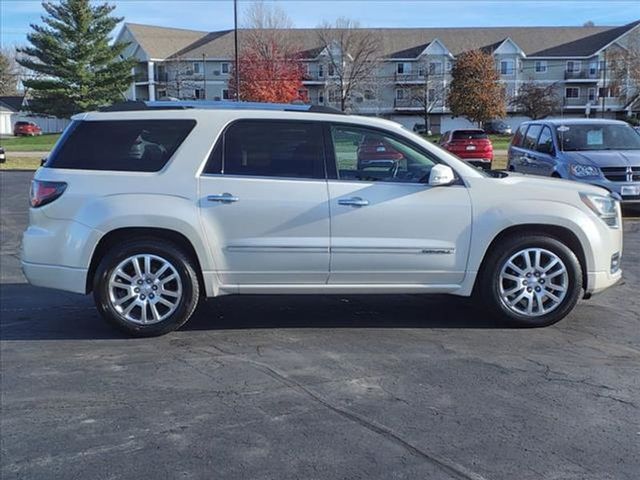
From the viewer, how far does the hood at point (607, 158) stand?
11.6 m

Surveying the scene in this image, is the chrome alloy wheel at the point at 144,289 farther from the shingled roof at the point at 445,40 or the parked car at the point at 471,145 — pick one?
the shingled roof at the point at 445,40

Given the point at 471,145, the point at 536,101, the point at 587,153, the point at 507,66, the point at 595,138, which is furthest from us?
the point at 507,66

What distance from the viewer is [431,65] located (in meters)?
72.1

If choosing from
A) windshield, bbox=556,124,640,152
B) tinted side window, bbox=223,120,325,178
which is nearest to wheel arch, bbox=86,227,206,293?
tinted side window, bbox=223,120,325,178

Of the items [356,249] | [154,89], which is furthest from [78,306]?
[154,89]

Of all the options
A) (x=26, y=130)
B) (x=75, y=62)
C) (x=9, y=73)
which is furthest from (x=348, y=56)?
(x=9, y=73)

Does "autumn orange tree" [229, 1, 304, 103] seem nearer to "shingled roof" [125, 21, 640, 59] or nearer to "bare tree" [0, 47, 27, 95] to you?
"shingled roof" [125, 21, 640, 59]

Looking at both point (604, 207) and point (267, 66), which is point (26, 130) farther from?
point (604, 207)

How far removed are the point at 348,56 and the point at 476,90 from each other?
15140 millimetres

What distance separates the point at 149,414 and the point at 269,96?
45.2 metres

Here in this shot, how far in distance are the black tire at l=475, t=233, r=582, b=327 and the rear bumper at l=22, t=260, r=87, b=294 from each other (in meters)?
3.28

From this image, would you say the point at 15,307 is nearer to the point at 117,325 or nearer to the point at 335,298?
the point at 117,325

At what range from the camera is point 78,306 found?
6.70 m

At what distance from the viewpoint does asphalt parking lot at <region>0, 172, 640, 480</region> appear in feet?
11.4
